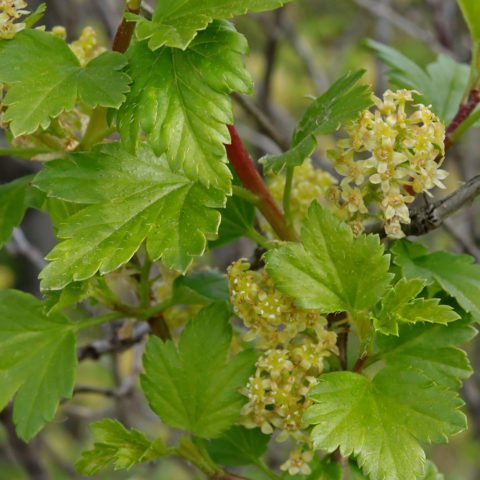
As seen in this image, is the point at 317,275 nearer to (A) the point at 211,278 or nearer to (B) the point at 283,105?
(A) the point at 211,278

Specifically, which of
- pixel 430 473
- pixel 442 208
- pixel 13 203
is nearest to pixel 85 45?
pixel 13 203

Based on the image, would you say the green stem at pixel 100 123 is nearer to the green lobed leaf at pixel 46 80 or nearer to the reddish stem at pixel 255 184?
the green lobed leaf at pixel 46 80

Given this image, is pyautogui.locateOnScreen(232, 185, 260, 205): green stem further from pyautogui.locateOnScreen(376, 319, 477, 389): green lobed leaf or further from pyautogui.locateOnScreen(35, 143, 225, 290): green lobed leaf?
pyautogui.locateOnScreen(376, 319, 477, 389): green lobed leaf

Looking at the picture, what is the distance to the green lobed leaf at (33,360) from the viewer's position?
1.13 meters

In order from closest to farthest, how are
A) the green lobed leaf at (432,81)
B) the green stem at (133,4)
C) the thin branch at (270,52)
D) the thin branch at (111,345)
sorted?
the green stem at (133,4) → the green lobed leaf at (432,81) → the thin branch at (111,345) → the thin branch at (270,52)

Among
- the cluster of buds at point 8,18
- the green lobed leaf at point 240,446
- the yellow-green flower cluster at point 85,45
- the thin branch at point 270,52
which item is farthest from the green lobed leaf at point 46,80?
the thin branch at point 270,52

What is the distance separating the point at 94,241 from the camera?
0.98m

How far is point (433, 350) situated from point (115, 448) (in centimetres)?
43

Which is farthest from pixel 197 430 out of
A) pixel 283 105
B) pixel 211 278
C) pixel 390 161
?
pixel 283 105

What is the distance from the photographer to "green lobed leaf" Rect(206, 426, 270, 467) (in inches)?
47.0

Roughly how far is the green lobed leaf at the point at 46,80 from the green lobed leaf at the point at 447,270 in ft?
1.31

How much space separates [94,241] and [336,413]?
0.34 meters

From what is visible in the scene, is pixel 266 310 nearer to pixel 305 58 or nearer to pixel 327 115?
pixel 327 115

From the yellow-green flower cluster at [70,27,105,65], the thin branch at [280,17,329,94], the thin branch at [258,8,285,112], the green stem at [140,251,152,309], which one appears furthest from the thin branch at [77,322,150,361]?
the thin branch at [280,17,329,94]
